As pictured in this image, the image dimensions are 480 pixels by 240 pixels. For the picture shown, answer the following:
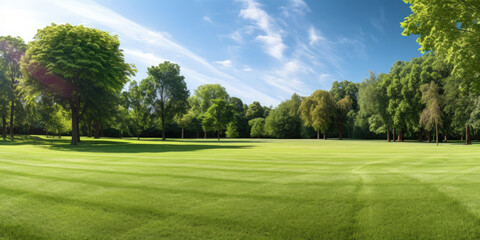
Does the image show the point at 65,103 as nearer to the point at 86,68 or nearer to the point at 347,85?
the point at 86,68

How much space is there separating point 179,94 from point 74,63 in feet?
113

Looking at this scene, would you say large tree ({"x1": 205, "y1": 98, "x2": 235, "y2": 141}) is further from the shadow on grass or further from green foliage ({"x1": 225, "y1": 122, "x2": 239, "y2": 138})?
the shadow on grass

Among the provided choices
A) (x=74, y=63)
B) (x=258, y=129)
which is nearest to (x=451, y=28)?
(x=74, y=63)

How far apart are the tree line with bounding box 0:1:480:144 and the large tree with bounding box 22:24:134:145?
0.39 feet

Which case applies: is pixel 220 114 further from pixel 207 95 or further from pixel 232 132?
pixel 207 95

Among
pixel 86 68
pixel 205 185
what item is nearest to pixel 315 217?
pixel 205 185

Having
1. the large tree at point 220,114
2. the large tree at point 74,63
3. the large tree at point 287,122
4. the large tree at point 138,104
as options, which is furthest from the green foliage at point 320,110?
the large tree at point 74,63

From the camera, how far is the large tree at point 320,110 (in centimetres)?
6862

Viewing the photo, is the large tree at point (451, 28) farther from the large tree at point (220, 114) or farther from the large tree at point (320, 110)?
the large tree at point (320, 110)

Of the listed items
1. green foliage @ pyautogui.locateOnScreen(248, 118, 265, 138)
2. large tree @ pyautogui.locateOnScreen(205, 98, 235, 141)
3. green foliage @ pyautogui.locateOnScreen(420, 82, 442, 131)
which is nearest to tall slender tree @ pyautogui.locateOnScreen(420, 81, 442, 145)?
green foliage @ pyautogui.locateOnScreen(420, 82, 442, 131)

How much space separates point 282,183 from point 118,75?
30.3m

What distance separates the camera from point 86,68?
95.2ft

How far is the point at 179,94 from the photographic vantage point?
62.5 metres

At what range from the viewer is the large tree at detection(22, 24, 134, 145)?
2777 centimetres
